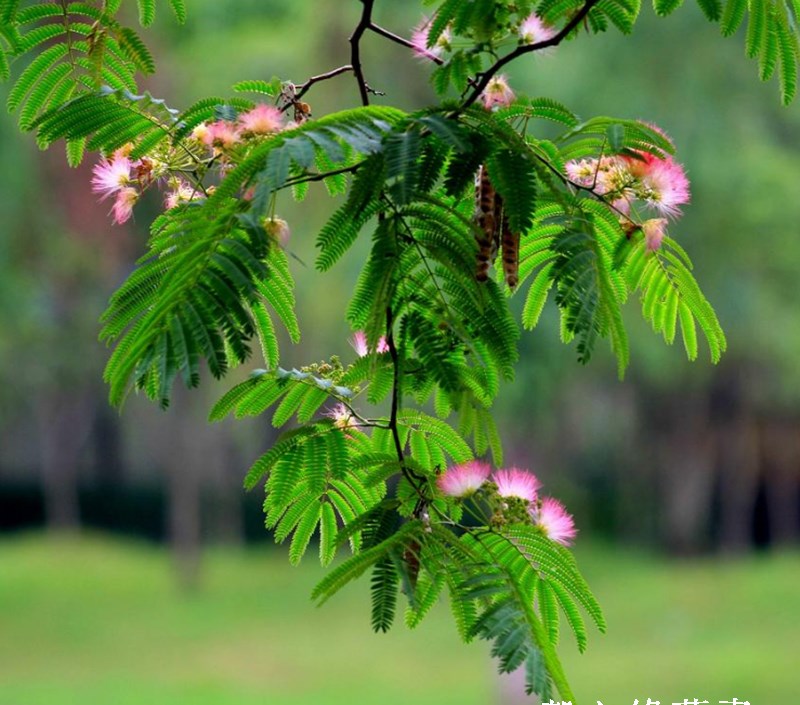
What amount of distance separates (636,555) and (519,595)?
71.5 ft

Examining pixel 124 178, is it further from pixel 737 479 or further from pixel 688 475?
pixel 737 479

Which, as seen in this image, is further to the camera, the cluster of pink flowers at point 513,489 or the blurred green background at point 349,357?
the blurred green background at point 349,357

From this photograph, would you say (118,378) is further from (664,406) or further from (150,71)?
(664,406)

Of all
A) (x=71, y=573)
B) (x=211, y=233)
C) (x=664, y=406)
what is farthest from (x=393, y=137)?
(x=664, y=406)

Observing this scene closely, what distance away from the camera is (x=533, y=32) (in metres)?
1.88

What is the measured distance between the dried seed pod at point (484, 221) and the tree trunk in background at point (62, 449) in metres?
23.1

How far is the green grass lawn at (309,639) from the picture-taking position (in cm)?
1359

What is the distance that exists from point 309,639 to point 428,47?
50.9ft

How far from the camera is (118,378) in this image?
5.42 feet

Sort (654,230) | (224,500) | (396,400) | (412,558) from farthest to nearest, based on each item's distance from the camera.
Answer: (224,500), (654,230), (396,400), (412,558)

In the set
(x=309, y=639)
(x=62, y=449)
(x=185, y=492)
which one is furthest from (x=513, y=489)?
(x=62, y=449)

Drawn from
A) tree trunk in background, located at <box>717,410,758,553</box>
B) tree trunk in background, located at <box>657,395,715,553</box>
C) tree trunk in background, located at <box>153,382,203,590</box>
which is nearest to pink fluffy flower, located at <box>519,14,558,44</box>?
tree trunk in background, located at <box>153,382,203,590</box>

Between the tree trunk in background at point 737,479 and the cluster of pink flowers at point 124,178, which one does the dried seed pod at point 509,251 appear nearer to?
the cluster of pink flowers at point 124,178

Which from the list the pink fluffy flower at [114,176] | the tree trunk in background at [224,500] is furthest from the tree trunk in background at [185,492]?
the pink fluffy flower at [114,176]
